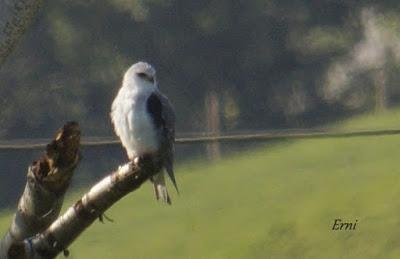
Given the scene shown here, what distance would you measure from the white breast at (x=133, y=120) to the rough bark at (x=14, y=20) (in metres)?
3.55

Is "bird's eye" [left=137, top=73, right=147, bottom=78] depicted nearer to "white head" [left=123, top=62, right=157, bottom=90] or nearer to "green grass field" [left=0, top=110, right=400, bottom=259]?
"white head" [left=123, top=62, right=157, bottom=90]

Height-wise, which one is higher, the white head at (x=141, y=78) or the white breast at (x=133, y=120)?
the white head at (x=141, y=78)

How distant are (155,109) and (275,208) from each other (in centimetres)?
2221

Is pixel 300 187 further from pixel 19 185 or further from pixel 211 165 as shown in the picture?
pixel 19 185

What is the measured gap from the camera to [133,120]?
9086 mm

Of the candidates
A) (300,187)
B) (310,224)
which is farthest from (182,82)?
(310,224)

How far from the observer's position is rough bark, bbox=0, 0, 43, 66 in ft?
17.1

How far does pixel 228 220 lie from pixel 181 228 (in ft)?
3.57

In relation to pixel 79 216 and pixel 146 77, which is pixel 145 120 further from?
pixel 79 216

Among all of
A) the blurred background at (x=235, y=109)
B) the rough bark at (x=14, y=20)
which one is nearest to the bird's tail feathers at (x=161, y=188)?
the rough bark at (x=14, y=20)

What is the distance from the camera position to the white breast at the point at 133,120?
8.92 metres

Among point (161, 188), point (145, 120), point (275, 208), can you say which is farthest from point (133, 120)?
point (275, 208)

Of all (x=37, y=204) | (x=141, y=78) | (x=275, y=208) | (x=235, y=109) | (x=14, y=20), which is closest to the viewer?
(x=37, y=204)

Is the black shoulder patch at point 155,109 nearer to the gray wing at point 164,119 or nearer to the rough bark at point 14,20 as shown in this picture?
the gray wing at point 164,119
